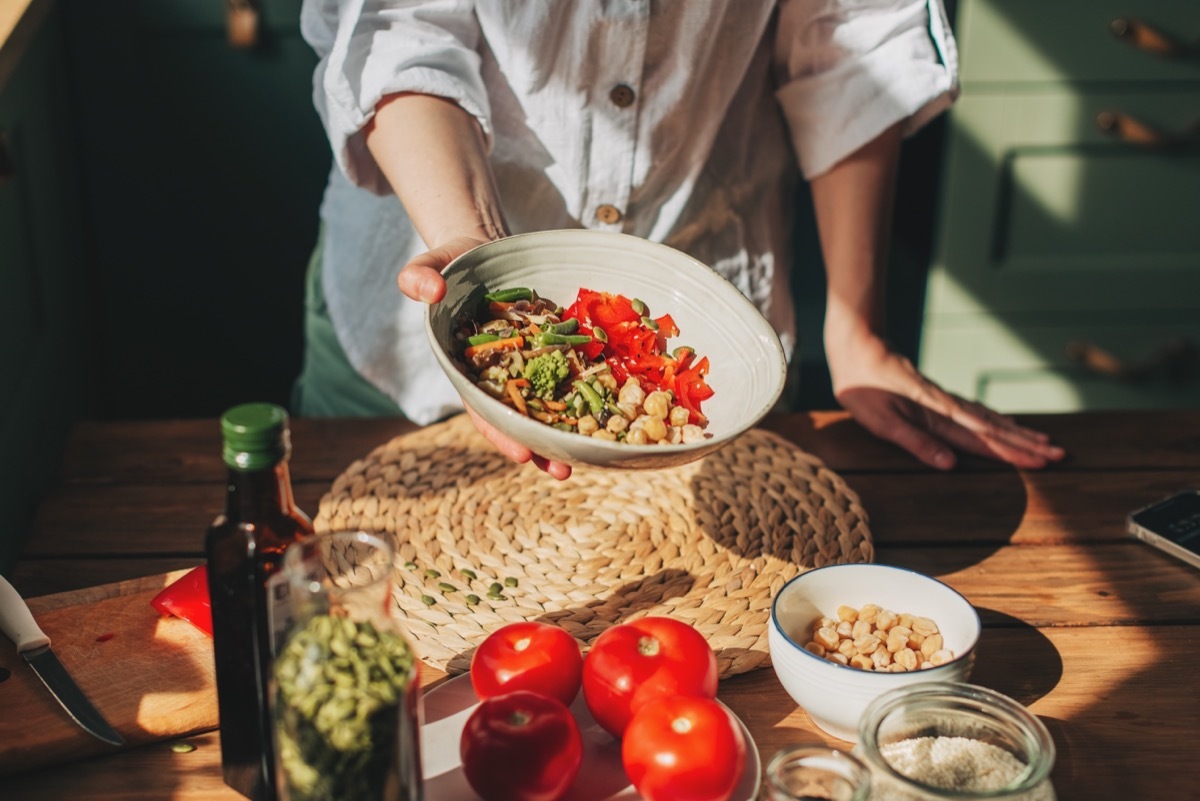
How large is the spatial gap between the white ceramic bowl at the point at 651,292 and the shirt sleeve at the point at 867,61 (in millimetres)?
462

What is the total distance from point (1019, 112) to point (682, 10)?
1266 millimetres

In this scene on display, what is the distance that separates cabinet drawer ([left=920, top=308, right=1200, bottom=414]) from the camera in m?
2.62

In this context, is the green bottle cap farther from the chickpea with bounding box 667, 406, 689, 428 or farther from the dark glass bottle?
the chickpea with bounding box 667, 406, 689, 428

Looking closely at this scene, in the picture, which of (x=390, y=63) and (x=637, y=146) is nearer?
(x=390, y=63)

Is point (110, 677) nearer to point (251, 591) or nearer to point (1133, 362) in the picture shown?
point (251, 591)

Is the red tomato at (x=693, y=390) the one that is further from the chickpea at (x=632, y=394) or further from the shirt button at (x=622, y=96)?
the shirt button at (x=622, y=96)

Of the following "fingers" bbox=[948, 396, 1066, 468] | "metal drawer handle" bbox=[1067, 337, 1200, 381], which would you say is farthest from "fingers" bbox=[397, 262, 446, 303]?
"metal drawer handle" bbox=[1067, 337, 1200, 381]

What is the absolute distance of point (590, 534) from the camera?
124cm

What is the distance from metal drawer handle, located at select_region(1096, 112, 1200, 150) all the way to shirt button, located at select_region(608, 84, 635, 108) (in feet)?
4.58

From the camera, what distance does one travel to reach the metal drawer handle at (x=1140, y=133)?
244 cm

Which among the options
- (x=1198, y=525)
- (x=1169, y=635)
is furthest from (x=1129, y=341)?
(x=1169, y=635)

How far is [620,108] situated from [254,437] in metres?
0.86

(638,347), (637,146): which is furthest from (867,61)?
(638,347)

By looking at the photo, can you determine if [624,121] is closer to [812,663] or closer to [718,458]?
[718,458]
